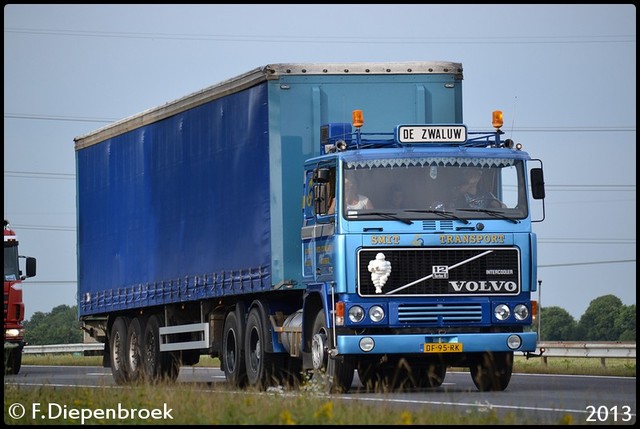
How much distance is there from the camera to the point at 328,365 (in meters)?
21.8

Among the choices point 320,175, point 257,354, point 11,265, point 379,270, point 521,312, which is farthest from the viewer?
point 11,265

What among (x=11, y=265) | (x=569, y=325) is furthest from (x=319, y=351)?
(x=569, y=325)

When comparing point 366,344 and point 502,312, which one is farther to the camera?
point 502,312

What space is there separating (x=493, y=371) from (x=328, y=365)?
2337mm

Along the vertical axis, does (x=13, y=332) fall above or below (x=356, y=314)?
above

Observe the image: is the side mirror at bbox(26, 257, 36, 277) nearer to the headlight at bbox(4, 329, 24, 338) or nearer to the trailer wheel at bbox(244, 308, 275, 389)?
the headlight at bbox(4, 329, 24, 338)

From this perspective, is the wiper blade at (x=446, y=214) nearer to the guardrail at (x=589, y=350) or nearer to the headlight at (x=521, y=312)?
the headlight at (x=521, y=312)

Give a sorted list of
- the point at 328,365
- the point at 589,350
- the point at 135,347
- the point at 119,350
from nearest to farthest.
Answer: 1. the point at 328,365
2. the point at 135,347
3. the point at 119,350
4. the point at 589,350

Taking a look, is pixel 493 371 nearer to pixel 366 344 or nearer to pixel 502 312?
pixel 502 312

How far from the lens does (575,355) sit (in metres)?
33.3

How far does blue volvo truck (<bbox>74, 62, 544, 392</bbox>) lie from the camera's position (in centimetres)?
2138

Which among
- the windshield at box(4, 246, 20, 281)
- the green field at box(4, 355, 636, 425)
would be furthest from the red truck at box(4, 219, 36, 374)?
the green field at box(4, 355, 636, 425)

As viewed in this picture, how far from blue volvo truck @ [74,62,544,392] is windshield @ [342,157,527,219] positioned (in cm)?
2

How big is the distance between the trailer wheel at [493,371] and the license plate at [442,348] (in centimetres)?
72
